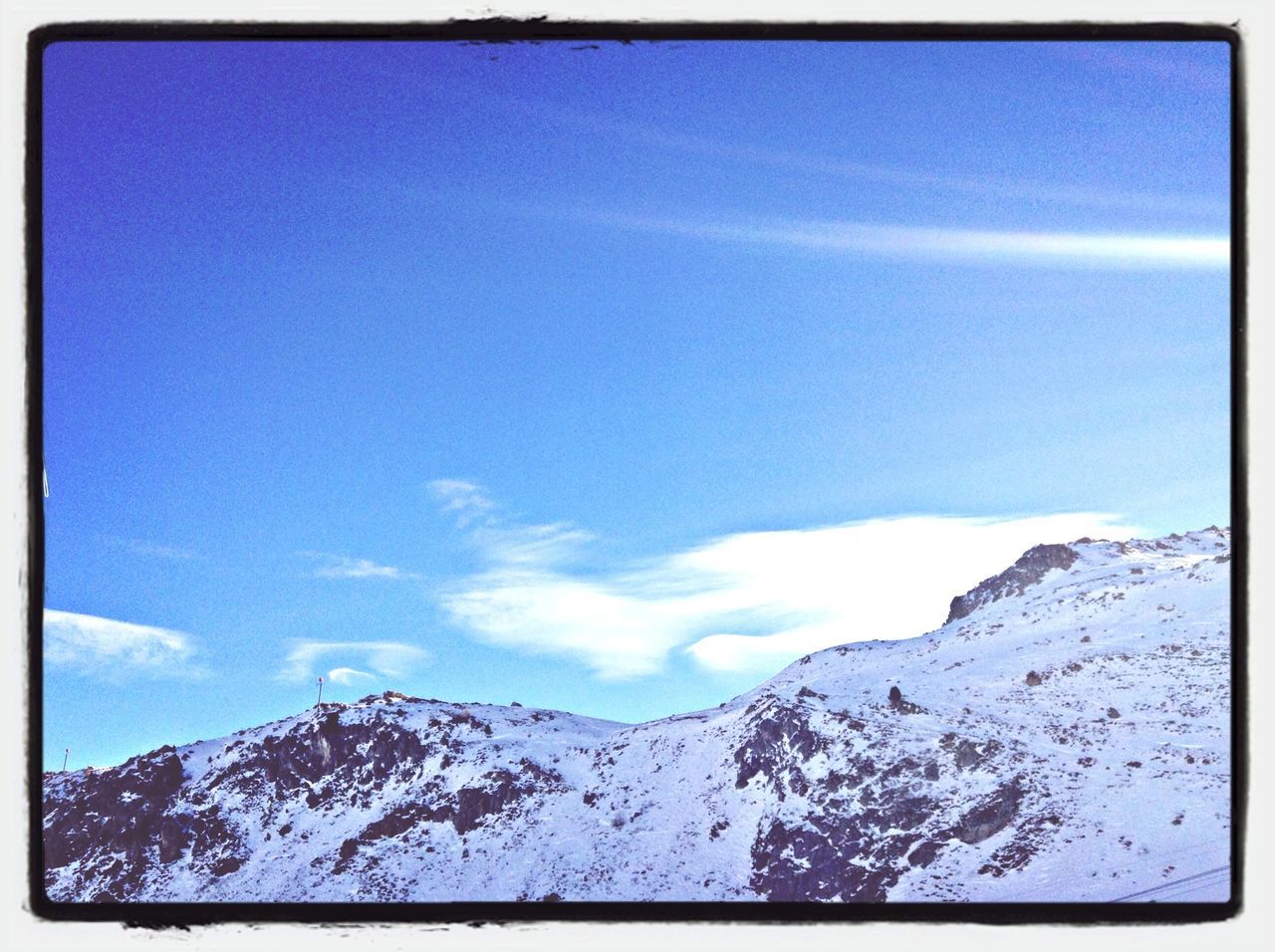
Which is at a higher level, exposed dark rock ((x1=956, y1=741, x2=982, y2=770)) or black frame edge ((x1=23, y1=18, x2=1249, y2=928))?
black frame edge ((x1=23, y1=18, x2=1249, y2=928))

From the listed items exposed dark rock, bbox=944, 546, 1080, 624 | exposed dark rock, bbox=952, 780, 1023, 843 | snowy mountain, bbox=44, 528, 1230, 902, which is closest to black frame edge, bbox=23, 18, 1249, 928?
snowy mountain, bbox=44, 528, 1230, 902

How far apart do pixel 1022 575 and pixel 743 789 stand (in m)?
19.4

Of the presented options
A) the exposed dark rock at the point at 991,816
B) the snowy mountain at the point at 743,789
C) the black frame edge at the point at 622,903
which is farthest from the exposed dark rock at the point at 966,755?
the black frame edge at the point at 622,903

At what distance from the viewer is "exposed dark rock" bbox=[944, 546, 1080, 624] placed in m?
37.6

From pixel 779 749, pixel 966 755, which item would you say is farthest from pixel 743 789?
pixel 966 755

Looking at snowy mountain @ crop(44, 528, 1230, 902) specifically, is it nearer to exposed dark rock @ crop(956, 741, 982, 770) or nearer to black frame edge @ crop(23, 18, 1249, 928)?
exposed dark rock @ crop(956, 741, 982, 770)

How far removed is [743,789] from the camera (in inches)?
947

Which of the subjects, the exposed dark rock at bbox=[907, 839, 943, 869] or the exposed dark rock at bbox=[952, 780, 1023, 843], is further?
the exposed dark rock at bbox=[952, 780, 1023, 843]

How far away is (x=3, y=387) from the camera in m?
4.58

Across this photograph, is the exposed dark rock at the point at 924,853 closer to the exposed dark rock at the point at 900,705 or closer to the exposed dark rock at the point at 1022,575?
the exposed dark rock at the point at 900,705

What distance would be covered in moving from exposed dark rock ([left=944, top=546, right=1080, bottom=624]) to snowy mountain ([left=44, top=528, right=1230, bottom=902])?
231 inches

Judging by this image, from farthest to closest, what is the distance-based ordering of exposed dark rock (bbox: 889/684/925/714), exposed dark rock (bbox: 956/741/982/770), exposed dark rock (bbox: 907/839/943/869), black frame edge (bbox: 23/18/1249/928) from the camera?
exposed dark rock (bbox: 889/684/925/714)
exposed dark rock (bbox: 956/741/982/770)
exposed dark rock (bbox: 907/839/943/869)
black frame edge (bbox: 23/18/1249/928)

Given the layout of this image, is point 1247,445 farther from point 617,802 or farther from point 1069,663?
point 1069,663

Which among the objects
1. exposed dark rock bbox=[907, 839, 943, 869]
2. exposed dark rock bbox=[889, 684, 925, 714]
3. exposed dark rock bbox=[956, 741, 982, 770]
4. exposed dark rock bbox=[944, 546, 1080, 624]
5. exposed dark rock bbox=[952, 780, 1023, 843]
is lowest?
exposed dark rock bbox=[907, 839, 943, 869]
